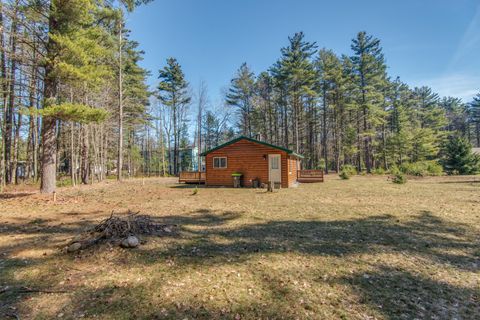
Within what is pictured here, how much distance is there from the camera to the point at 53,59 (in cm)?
888

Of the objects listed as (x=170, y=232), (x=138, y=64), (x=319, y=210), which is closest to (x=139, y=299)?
(x=170, y=232)

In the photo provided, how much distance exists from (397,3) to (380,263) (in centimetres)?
1218

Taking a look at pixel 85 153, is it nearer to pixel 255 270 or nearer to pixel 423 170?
pixel 255 270

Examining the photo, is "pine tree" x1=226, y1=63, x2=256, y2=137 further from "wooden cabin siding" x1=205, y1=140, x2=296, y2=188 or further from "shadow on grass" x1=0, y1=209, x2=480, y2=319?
"shadow on grass" x1=0, y1=209, x2=480, y2=319

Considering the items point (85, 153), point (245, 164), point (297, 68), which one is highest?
point (297, 68)

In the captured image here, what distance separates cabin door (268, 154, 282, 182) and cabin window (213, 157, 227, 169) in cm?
327

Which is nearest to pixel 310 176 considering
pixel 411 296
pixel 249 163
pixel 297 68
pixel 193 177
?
pixel 249 163

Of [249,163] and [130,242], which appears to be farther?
[249,163]

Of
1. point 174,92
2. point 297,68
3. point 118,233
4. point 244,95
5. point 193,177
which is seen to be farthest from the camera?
point 174,92

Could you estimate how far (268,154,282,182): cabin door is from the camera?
14.9 m

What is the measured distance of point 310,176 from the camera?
18.7 m

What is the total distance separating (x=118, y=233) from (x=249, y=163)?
11.4 metres

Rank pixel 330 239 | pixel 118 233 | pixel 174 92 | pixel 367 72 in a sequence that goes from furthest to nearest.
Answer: pixel 174 92 < pixel 367 72 < pixel 330 239 < pixel 118 233

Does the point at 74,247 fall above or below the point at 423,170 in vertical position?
below
